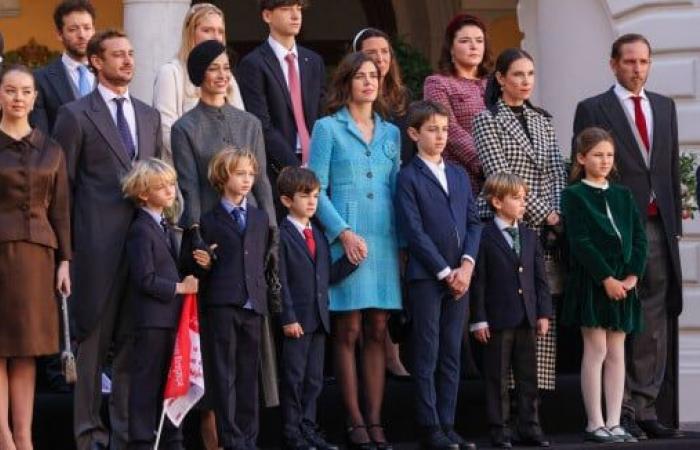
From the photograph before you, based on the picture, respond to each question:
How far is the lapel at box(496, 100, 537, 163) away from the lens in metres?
12.0

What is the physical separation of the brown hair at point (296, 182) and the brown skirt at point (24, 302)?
4.11 ft

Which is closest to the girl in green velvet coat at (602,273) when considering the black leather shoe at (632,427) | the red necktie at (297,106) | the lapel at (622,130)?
the black leather shoe at (632,427)

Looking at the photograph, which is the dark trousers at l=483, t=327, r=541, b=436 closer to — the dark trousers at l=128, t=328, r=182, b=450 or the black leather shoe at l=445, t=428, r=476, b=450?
the black leather shoe at l=445, t=428, r=476, b=450

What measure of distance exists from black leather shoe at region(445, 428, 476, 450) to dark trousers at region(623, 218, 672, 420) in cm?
120

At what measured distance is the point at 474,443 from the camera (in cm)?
1166

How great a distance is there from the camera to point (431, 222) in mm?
11445

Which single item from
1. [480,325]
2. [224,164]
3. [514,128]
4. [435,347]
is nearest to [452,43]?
[514,128]

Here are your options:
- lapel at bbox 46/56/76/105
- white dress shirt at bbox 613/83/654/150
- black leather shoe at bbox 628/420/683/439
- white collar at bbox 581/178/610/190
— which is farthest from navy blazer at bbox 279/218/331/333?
white dress shirt at bbox 613/83/654/150

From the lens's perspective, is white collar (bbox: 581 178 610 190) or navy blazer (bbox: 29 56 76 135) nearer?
navy blazer (bbox: 29 56 76 135)

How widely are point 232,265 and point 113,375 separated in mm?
772

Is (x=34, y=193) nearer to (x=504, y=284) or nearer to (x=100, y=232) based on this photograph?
(x=100, y=232)

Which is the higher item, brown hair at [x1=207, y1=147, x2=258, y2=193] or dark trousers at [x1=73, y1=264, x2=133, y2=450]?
brown hair at [x1=207, y1=147, x2=258, y2=193]

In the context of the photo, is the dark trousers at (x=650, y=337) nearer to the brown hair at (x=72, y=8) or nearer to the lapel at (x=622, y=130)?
the lapel at (x=622, y=130)

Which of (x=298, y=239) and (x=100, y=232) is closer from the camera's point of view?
(x=100, y=232)
